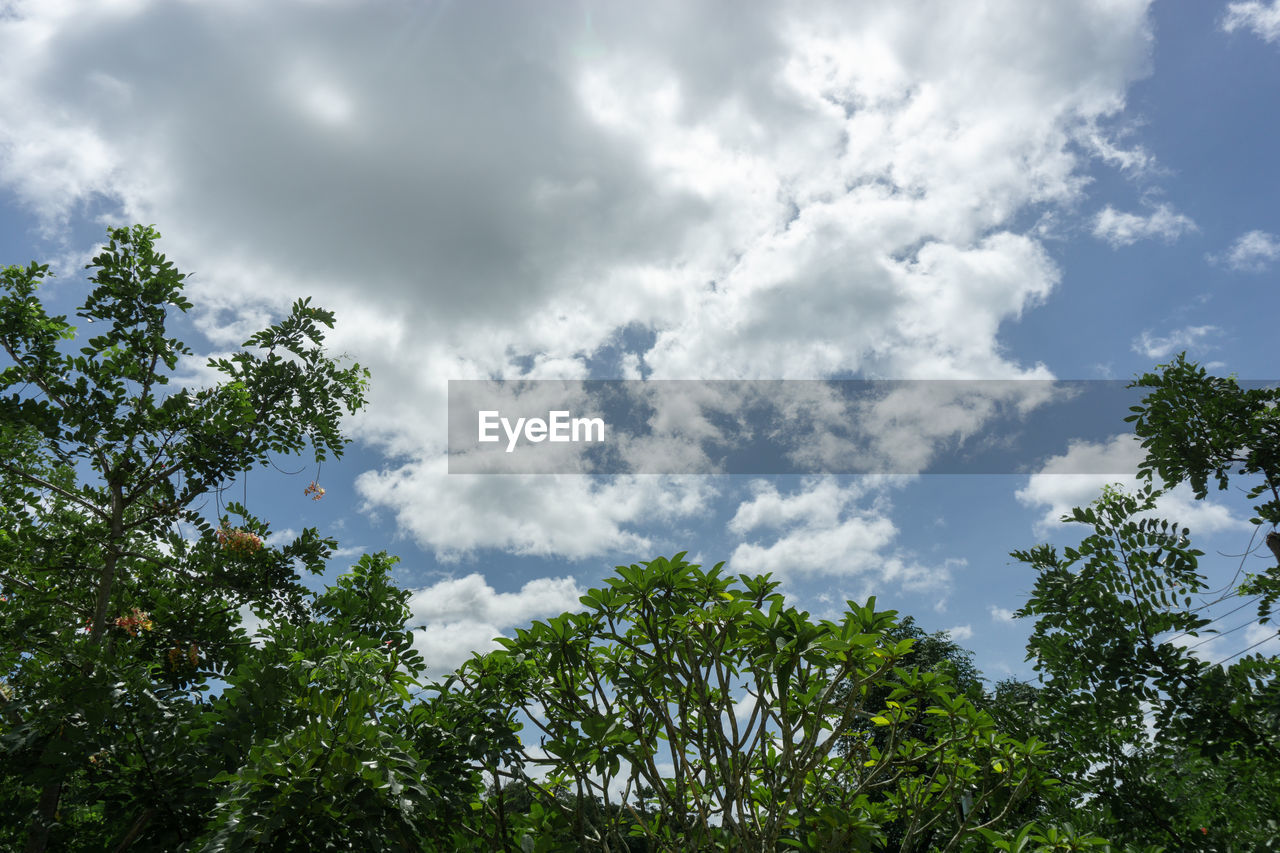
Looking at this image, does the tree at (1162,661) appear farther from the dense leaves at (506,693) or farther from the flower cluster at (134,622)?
the flower cluster at (134,622)

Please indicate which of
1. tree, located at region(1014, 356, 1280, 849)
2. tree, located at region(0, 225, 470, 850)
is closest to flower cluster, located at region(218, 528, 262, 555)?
tree, located at region(0, 225, 470, 850)

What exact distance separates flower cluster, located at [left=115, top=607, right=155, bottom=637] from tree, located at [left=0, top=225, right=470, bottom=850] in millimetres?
26

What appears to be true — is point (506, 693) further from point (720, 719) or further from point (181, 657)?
point (181, 657)

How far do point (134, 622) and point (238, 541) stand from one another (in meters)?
0.90

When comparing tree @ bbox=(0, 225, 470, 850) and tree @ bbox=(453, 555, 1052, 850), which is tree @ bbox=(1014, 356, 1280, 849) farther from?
tree @ bbox=(0, 225, 470, 850)

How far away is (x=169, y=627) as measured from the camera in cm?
595

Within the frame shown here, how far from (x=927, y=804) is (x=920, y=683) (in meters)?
1.00

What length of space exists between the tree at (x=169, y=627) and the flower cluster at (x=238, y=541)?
0.02m

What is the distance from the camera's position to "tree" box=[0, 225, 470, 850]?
331 cm

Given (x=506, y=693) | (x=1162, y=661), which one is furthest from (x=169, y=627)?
(x=1162, y=661)

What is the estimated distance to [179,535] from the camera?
597 centimetres

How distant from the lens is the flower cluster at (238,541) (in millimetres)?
5953

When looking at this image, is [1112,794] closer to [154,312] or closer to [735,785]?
[735,785]

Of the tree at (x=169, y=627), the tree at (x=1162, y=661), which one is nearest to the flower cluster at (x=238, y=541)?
the tree at (x=169, y=627)
